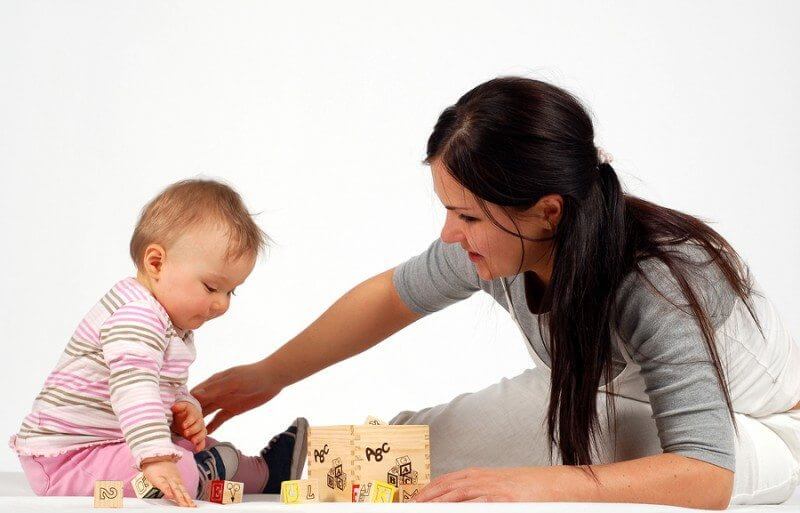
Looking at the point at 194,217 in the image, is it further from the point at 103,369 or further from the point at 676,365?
the point at 676,365

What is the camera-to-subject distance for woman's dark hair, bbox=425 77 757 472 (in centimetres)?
189

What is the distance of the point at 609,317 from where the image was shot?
75.4 inches

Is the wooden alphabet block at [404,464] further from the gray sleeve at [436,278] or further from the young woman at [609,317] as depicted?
the gray sleeve at [436,278]

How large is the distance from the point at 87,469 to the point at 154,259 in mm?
423

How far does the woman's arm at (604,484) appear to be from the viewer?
5.78 ft

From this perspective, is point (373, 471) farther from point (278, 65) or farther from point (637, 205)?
point (278, 65)

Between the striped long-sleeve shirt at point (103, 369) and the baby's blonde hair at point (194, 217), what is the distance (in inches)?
3.9

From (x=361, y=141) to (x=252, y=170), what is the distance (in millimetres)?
478

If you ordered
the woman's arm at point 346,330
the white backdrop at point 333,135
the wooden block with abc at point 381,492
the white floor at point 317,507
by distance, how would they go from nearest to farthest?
the white floor at point 317,507, the wooden block with abc at point 381,492, the woman's arm at point 346,330, the white backdrop at point 333,135

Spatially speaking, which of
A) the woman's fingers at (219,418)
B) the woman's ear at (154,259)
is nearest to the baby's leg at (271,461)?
the woman's fingers at (219,418)

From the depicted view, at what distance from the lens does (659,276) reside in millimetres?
1896

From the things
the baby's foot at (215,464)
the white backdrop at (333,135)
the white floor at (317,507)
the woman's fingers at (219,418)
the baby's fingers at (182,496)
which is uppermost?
the white backdrop at (333,135)

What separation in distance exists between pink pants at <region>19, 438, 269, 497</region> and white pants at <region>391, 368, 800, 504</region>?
678mm

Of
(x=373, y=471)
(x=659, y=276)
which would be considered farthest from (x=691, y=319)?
(x=373, y=471)
